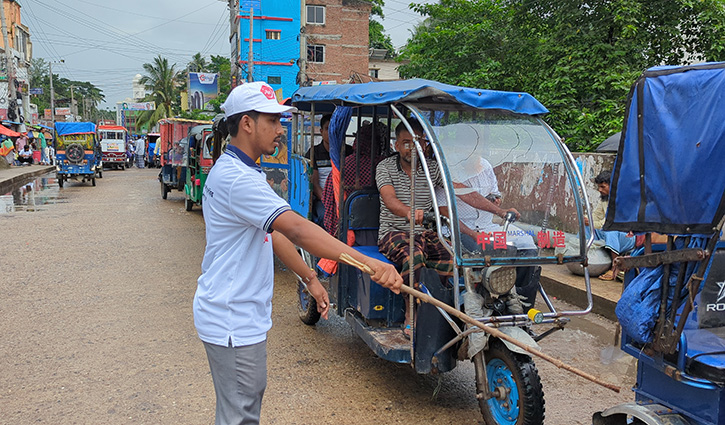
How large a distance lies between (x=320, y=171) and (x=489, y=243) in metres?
2.77

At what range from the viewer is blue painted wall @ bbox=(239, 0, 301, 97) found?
39781 millimetres

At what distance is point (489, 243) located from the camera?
144 inches

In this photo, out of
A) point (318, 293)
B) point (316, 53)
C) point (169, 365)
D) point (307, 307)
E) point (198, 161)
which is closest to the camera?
point (318, 293)

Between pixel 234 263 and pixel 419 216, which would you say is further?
pixel 419 216

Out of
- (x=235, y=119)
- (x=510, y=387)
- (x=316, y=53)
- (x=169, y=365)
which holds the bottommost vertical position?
(x=169, y=365)

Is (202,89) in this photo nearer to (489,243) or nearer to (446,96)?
(446,96)

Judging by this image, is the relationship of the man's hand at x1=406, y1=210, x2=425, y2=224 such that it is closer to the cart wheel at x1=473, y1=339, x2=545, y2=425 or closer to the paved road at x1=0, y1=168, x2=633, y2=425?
the cart wheel at x1=473, y1=339, x2=545, y2=425

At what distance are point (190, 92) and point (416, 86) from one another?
4047cm

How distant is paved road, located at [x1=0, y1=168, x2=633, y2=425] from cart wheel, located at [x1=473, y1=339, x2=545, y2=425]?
1.10 feet

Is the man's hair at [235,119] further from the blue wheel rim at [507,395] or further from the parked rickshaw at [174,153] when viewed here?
the parked rickshaw at [174,153]

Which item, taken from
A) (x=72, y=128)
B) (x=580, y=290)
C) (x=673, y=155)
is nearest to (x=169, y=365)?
(x=673, y=155)

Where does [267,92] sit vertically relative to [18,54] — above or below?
below

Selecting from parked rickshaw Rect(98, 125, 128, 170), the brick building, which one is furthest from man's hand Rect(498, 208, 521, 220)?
the brick building

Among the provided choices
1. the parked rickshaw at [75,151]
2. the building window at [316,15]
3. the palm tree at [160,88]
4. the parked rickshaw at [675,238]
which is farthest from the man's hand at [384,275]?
the palm tree at [160,88]
